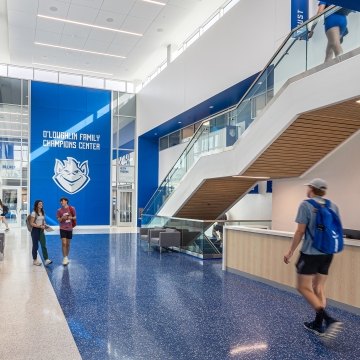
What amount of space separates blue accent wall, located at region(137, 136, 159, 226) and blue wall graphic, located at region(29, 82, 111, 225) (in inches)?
67.7

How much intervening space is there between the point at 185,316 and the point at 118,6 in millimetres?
12230

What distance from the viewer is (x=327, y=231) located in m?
4.00

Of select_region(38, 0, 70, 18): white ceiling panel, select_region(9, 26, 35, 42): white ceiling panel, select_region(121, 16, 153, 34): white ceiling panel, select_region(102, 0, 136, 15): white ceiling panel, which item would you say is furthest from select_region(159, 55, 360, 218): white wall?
select_region(9, 26, 35, 42): white ceiling panel

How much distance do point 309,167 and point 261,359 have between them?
17.6ft

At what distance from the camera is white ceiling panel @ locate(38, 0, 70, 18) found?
44.5 ft

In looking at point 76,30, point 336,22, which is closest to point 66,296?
point 336,22

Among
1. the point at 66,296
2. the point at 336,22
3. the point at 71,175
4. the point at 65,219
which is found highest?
the point at 336,22

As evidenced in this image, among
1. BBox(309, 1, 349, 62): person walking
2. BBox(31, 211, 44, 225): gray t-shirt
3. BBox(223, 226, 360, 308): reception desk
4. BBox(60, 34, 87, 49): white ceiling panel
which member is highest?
BBox(60, 34, 87, 49): white ceiling panel

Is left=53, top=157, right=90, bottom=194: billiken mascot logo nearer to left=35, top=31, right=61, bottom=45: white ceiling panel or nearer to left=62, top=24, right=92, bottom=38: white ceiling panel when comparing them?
left=35, top=31, right=61, bottom=45: white ceiling panel

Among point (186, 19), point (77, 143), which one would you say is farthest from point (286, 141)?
A: point (77, 143)

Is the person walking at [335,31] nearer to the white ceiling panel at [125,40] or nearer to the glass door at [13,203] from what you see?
the white ceiling panel at [125,40]

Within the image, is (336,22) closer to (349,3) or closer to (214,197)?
(349,3)

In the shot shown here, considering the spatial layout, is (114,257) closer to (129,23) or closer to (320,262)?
(320,262)

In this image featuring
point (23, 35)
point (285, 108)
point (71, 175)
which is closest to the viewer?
point (285, 108)
